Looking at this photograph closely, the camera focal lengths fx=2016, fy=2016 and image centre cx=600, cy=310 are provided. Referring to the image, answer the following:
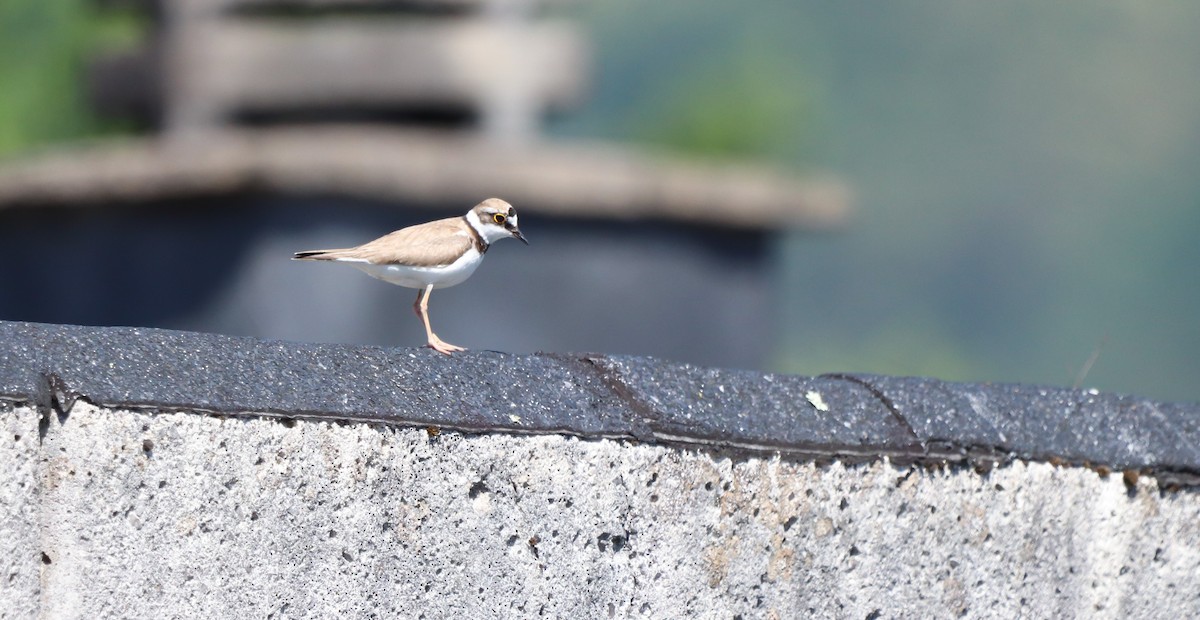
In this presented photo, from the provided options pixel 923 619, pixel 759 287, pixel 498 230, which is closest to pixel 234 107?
pixel 759 287

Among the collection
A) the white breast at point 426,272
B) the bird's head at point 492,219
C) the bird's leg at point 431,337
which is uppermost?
the bird's head at point 492,219

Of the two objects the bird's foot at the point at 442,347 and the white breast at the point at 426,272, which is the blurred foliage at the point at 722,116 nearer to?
the white breast at the point at 426,272

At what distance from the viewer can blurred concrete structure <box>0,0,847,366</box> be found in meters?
16.8

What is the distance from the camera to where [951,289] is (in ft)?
339

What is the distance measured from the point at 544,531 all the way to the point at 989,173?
121365 millimetres

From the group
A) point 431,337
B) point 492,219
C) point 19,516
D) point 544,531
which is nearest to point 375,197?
point 492,219

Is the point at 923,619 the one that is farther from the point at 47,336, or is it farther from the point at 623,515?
the point at 47,336

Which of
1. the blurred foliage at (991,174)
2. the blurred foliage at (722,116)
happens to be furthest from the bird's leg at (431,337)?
the blurred foliage at (991,174)

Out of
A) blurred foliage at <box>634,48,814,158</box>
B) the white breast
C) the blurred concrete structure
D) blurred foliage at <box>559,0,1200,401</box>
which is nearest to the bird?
the white breast

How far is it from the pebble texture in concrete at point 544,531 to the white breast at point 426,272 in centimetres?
116

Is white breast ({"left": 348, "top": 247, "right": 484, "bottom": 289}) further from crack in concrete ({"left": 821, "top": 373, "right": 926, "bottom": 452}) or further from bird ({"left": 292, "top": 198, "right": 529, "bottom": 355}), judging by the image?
crack in concrete ({"left": 821, "top": 373, "right": 926, "bottom": 452})

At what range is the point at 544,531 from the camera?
12.5 ft

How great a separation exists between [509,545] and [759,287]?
15524 mm

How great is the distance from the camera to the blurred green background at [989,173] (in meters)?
96.7
